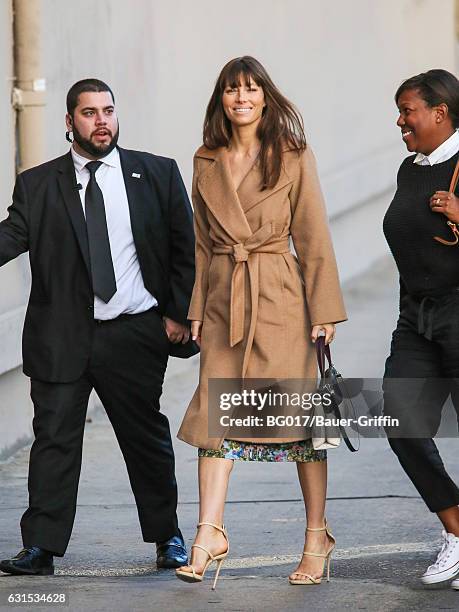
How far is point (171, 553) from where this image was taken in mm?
5953

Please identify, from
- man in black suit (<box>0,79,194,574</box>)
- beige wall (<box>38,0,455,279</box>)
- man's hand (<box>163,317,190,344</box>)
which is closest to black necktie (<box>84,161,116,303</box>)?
man in black suit (<box>0,79,194,574</box>)

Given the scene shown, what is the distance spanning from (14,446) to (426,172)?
3.64 metres

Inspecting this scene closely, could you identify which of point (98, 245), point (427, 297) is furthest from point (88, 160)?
point (427, 297)

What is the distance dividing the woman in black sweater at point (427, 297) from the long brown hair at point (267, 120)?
39 centimetres

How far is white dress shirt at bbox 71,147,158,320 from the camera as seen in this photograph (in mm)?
5754

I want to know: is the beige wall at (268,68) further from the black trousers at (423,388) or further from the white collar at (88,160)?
the black trousers at (423,388)

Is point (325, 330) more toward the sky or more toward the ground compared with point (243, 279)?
more toward the ground

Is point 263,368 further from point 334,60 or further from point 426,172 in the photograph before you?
point 334,60

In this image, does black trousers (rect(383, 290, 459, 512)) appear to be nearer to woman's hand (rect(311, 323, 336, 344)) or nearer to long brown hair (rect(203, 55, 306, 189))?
woman's hand (rect(311, 323, 336, 344))

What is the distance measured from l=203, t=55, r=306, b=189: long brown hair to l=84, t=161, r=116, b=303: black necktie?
569 mm

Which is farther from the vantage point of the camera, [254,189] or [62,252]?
[62,252]

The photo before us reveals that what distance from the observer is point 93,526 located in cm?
686

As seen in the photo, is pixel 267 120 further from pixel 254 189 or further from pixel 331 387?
pixel 331 387

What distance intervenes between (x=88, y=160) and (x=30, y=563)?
61.3 inches
